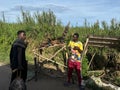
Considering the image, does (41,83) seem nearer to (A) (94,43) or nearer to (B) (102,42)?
(A) (94,43)

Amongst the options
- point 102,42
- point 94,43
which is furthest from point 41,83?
point 102,42

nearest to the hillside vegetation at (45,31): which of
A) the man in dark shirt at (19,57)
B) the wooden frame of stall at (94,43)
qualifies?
the wooden frame of stall at (94,43)

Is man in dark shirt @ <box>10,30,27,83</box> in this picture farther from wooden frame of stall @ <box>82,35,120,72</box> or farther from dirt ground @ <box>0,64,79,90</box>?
wooden frame of stall @ <box>82,35,120,72</box>

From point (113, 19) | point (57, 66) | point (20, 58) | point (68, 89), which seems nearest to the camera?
point (20, 58)

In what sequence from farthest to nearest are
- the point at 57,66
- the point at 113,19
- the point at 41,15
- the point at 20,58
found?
the point at 41,15 → the point at 113,19 → the point at 57,66 → the point at 20,58

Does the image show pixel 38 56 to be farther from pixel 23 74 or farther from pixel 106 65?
pixel 23 74

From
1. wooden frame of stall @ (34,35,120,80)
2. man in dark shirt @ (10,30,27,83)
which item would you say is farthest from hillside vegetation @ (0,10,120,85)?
man in dark shirt @ (10,30,27,83)

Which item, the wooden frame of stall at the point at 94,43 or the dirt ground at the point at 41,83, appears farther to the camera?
the wooden frame of stall at the point at 94,43

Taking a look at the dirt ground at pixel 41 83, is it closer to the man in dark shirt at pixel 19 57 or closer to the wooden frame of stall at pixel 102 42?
the wooden frame of stall at pixel 102 42

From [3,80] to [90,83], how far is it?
315cm

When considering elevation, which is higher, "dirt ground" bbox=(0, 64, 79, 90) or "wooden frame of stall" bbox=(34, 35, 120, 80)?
"wooden frame of stall" bbox=(34, 35, 120, 80)

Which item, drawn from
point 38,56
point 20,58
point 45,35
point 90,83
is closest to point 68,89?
point 90,83

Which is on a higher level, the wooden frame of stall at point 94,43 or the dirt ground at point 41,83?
the wooden frame of stall at point 94,43

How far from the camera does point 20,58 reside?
10711mm
